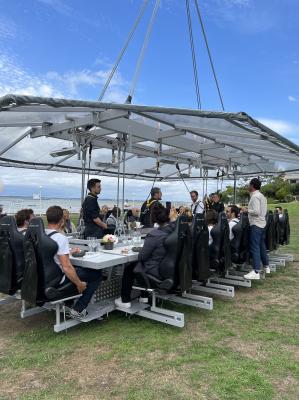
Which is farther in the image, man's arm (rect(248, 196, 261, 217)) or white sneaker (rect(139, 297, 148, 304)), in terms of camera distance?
man's arm (rect(248, 196, 261, 217))

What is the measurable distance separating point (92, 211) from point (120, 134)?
1345 mm

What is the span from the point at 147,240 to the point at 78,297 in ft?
2.82

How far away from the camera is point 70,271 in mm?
3006

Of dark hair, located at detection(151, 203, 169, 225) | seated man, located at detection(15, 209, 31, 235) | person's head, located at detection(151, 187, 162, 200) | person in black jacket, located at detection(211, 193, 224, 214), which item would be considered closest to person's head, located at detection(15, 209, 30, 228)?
seated man, located at detection(15, 209, 31, 235)

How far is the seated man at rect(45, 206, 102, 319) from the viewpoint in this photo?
2990mm

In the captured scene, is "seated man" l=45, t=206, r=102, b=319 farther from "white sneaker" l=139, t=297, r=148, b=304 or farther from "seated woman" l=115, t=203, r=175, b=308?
"white sneaker" l=139, t=297, r=148, b=304

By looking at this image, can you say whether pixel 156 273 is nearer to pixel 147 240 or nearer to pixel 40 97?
pixel 147 240

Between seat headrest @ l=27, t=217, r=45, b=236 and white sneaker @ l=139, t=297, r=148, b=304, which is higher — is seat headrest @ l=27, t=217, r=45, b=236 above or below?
above

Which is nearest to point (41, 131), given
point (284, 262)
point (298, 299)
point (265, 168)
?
point (298, 299)

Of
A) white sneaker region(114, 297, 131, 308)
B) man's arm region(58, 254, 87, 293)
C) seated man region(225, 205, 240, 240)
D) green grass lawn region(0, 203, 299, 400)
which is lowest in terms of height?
green grass lawn region(0, 203, 299, 400)

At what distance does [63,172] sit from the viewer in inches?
332

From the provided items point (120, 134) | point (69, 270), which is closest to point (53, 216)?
point (69, 270)

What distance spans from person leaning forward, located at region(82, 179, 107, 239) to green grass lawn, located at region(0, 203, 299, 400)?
4.02 feet

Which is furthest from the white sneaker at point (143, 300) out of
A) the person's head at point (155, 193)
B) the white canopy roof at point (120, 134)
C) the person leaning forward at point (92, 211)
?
the person's head at point (155, 193)
